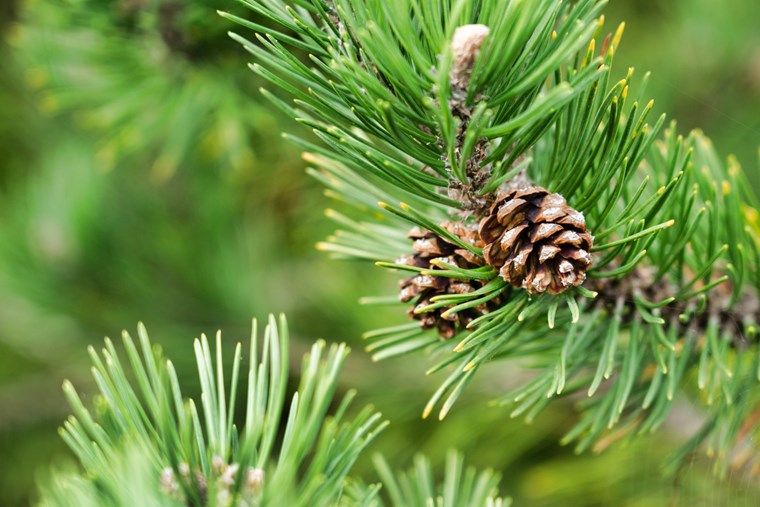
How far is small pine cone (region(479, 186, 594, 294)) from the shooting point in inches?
15.4

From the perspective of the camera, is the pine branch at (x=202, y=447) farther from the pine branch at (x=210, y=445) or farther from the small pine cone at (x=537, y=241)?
the small pine cone at (x=537, y=241)

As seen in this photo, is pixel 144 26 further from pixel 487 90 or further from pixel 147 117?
pixel 487 90

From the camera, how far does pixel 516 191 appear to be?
404mm

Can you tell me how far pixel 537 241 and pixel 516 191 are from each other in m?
0.03

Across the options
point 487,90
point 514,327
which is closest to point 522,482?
point 514,327

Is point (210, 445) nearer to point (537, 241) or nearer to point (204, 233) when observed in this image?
point (537, 241)

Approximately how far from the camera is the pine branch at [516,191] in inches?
13.7

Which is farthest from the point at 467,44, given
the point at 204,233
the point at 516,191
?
the point at 204,233

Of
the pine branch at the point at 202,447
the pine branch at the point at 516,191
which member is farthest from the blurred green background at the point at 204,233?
the pine branch at the point at 202,447

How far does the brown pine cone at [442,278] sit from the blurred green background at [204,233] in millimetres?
373

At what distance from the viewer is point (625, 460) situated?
0.82 metres

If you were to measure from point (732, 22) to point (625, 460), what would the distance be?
0.62 m

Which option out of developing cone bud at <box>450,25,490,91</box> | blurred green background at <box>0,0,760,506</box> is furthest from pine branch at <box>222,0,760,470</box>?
blurred green background at <box>0,0,760,506</box>

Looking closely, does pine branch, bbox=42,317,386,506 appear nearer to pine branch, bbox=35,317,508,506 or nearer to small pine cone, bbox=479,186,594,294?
pine branch, bbox=35,317,508,506
